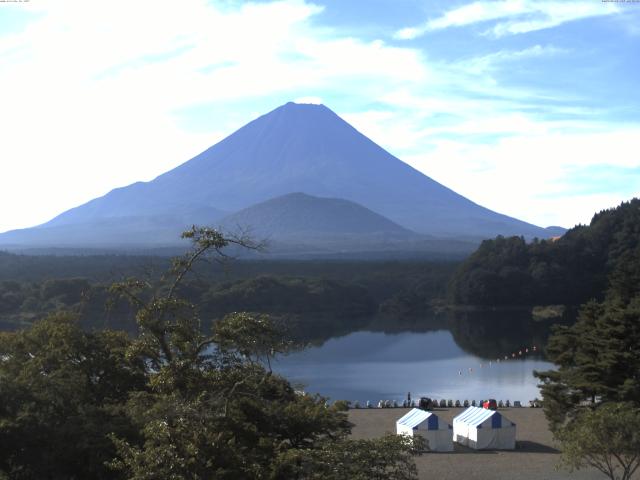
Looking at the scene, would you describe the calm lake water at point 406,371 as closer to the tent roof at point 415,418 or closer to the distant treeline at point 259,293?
the distant treeline at point 259,293

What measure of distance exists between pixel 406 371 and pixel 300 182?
14088cm

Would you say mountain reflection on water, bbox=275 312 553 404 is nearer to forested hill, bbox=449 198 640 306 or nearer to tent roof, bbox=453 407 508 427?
tent roof, bbox=453 407 508 427

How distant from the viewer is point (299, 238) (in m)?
141

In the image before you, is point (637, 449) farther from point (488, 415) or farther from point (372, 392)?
point (372, 392)

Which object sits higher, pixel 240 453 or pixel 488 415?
pixel 240 453

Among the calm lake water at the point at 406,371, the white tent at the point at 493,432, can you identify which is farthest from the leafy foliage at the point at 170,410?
the calm lake water at the point at 406,371

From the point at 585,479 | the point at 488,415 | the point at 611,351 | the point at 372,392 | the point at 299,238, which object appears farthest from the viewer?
the point at 299,238

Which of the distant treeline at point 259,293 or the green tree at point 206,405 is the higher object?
the green tree at point 206,405

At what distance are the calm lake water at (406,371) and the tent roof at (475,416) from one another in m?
6.91

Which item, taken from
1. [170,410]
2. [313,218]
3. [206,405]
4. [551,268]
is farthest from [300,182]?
[170,410]

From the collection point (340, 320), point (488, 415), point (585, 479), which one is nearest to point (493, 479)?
point (585, 479)

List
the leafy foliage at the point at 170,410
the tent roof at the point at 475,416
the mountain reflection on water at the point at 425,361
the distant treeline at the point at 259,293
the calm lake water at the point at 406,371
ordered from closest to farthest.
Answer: the leafy foliage at the point at 170,410, the tent roof at the point at 475,416, the calm lake water at the point at 406,371, the mountain reflection on water at the point at 425,361, the distant treeline at the point at 259,293

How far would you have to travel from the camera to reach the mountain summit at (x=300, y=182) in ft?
541

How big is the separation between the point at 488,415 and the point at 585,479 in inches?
116
